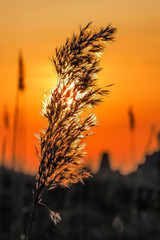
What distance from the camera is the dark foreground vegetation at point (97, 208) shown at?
63.2 feet

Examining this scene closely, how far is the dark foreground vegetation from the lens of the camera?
1927 cm

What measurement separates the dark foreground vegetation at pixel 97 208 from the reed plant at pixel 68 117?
12.2 meters

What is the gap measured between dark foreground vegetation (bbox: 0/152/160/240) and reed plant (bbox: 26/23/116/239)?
12.2m

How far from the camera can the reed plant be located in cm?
351

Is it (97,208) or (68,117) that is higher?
(97,208)

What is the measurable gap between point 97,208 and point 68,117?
2152 centimetres

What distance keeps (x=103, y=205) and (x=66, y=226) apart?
5.54 m

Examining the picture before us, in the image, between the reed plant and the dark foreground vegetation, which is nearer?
the reed plant

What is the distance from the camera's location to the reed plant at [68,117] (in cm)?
351

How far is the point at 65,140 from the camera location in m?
3.52

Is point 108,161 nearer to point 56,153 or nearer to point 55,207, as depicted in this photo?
point 55,207

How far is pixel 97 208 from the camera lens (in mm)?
24500

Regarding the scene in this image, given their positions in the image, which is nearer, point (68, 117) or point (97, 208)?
point (68, 117)

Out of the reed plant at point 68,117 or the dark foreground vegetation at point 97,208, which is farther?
the dark foreground vegetation at point 97,208
